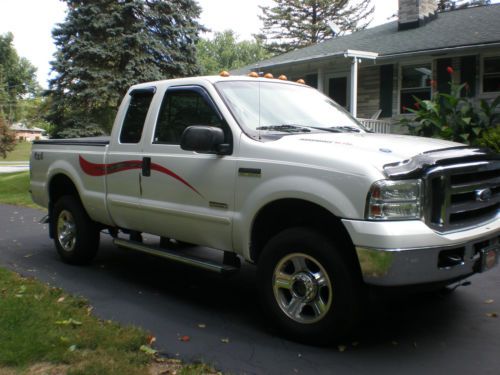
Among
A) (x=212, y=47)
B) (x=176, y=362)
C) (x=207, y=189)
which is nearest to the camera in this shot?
(x=176, y=362)

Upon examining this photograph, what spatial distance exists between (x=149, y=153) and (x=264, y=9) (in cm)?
4250

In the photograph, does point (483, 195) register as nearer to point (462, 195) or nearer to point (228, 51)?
point (462, 195)

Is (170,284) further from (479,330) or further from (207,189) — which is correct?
(479,330)

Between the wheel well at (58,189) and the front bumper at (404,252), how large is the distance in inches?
165

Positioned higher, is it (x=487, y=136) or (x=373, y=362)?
(x=487, y=136)

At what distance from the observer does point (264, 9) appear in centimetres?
4491

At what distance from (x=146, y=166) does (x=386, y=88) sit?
40.8ft

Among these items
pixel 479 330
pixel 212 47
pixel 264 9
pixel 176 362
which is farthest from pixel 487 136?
pixel 212 47

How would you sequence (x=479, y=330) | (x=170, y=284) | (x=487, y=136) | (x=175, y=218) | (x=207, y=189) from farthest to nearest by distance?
(x=487, y=136), (x=170, y=284), (x=175, y=218), (x=207, y=189), (x=479, y=330)

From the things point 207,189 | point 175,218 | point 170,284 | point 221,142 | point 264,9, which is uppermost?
point 264,9

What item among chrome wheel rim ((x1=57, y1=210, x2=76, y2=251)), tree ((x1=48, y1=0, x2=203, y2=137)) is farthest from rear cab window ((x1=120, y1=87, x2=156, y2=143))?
tree ((x1=48, y1=0, x2=203, y2=137))

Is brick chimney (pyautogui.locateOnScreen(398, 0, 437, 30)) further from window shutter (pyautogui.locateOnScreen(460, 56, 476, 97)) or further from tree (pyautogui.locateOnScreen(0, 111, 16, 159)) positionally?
tree (pyautogui.locateOnScreen(0, 111, 16, 159))

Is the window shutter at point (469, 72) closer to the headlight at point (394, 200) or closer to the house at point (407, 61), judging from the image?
the house at point (407, 61)

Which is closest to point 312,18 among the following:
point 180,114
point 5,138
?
point 5,138
